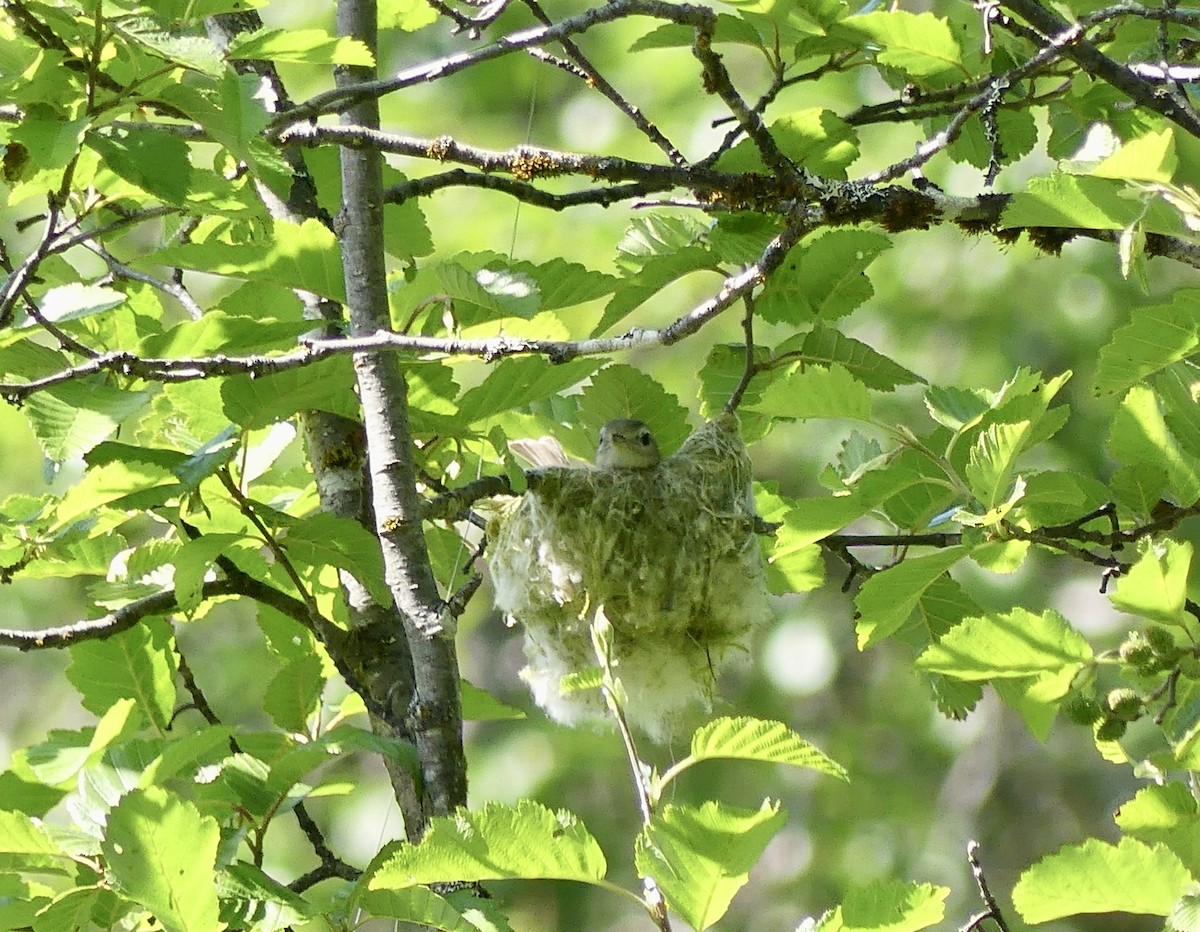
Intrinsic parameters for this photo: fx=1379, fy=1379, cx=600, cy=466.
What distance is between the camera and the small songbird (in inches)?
115

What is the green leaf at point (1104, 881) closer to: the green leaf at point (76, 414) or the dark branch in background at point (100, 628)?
the green leaf at point (76, 414)

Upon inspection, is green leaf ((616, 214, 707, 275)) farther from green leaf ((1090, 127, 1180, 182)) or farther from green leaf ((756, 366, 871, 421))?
green leaf ((1090, 127, 1180, 182))

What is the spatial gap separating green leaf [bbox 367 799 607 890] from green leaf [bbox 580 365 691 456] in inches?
52.0

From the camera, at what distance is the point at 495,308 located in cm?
208

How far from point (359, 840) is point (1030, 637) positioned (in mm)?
5002

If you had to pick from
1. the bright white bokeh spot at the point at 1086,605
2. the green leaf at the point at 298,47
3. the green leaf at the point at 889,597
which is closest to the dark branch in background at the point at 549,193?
the green leaf at the point at 298,47

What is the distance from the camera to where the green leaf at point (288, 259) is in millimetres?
2100

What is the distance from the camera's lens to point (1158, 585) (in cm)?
142

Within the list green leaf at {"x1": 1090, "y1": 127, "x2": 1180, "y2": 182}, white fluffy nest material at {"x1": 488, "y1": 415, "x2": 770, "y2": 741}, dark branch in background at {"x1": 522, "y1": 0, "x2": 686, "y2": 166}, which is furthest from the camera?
white fluffy nest material at {"x1": 488, "y1": 415, "x2": 770, "y2": 741}

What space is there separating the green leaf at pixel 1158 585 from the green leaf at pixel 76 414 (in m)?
1.22

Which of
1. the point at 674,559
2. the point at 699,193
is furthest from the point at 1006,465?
the point at 674,559

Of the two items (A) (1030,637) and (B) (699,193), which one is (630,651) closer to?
(B) (699,193)

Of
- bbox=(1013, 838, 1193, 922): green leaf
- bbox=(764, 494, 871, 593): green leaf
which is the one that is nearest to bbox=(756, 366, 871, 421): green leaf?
bbox=(764, 494, 871, 593): green leaf

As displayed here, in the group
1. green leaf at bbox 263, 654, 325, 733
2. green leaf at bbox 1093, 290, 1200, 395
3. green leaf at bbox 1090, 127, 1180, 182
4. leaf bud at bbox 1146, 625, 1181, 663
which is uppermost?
green leaf at bbox 1090, 127, 1180, 182
